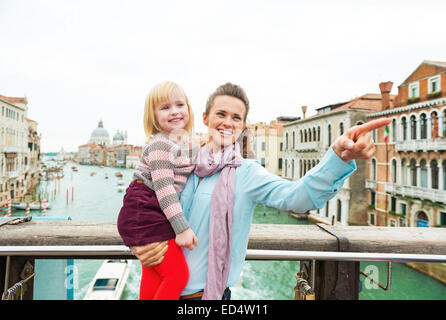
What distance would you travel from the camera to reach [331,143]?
15867mm

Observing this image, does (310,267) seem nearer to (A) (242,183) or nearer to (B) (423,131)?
(A) (242,183)

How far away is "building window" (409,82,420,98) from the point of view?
41.9ft

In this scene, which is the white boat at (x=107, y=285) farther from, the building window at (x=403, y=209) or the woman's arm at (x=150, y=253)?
the building window at (x=403, y=209)

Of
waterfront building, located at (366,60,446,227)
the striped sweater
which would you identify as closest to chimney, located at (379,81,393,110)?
waterfront building, located at (366,60,446,227)

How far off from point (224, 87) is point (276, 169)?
24920 mm

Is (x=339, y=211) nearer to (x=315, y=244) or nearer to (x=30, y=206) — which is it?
(x=315, y=244)

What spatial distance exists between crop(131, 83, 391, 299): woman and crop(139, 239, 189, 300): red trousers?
0.12ft

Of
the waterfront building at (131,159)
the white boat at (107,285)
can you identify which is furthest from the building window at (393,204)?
the waterfront building at (131,159)

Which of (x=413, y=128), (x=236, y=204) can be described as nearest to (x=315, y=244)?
(x=236, y=204)

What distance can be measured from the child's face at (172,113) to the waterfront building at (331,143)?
1446cm

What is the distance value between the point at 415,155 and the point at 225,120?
14761 mm

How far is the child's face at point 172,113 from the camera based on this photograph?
1.11 metres

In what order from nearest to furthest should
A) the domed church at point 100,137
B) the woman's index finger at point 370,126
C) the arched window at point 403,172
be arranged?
the woman's index finger at point 370,126 → the arched window at point 403,172 → the domed church at point 100,137
